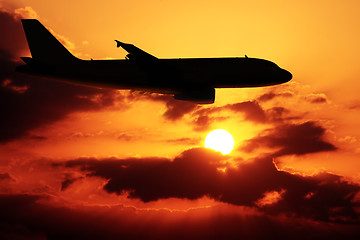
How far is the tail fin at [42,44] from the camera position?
175ft

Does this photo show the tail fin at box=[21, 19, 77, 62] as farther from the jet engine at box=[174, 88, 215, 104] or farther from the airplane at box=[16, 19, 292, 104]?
the jet engine at box=[174, 88, 215, 104]

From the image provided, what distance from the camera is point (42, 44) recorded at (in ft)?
176

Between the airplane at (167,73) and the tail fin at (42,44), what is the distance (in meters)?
2.54

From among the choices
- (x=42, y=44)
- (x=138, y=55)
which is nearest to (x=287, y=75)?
(x=138, y=55)

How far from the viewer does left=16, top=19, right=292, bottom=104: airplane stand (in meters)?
46.0

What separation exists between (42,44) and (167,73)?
66.7 ft

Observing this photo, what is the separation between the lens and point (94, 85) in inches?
1993

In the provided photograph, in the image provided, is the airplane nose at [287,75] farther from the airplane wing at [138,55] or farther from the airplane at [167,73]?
the airplane wing at [138,55]

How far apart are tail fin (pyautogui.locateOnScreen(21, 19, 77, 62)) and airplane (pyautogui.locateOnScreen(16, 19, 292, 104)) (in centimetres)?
254

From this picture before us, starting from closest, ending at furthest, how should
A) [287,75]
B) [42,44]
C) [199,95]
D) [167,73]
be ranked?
[167,73] → [199,95] → [287,75] → [42,44]

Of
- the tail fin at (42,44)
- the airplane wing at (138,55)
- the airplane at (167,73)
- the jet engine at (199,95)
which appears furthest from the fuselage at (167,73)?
the tail fin at (42,44)

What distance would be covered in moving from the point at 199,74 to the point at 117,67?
35.6ft

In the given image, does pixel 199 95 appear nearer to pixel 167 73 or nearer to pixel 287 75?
pixel 167 73

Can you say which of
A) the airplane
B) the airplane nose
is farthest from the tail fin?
the airplane nose
